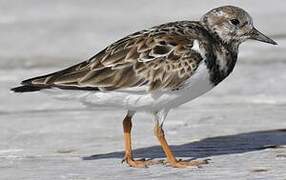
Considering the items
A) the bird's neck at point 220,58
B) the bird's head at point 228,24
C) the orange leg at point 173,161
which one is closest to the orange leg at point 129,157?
the orange leg at point 173,161

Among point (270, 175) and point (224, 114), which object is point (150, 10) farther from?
point (270, 175)

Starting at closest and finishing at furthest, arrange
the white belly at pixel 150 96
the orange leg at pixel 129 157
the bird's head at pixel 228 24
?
the white belly at pixel 150 96 < the orange leg at pixel 129 157 < the bird's head at pixel 228 24

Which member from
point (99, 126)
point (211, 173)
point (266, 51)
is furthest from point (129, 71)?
point (266, 51)

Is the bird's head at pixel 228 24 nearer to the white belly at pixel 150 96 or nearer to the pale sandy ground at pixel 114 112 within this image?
the white belly at pixel 150 96

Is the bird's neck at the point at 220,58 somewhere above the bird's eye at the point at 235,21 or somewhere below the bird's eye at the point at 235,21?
below

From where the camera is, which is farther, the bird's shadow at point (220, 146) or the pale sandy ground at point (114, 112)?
the bird's shadow at point (220, 146)

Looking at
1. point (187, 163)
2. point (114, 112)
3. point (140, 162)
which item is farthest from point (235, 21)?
point (114, 112)

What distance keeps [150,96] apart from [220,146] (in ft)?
2.77

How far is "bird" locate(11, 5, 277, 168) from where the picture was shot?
5859mm

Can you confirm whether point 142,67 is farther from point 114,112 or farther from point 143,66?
point 114,112

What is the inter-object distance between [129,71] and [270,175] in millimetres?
1099

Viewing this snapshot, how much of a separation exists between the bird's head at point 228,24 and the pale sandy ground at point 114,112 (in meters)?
0.74

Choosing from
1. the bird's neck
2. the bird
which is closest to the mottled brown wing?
the bird

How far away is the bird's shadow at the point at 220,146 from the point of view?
632 cm
